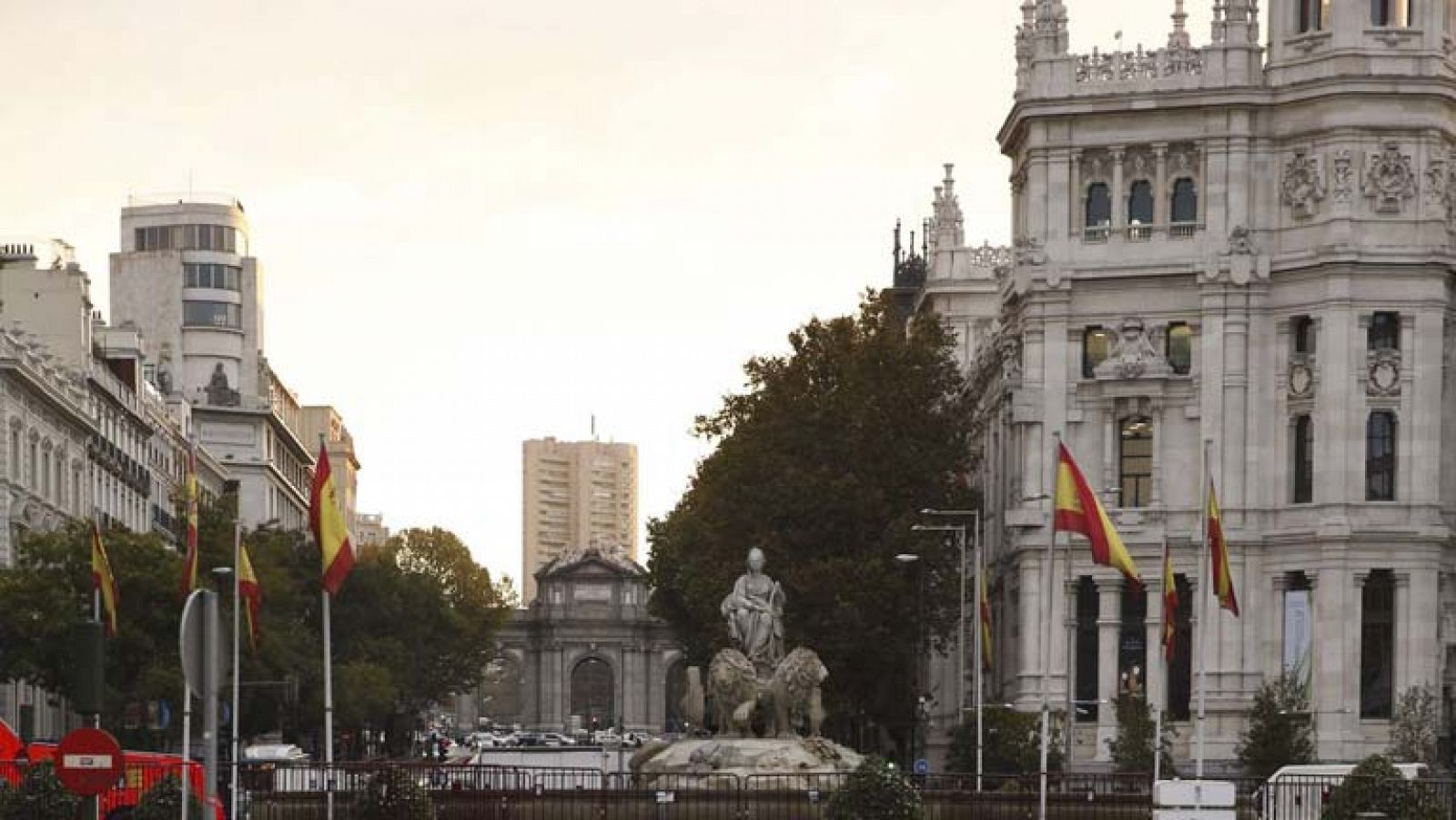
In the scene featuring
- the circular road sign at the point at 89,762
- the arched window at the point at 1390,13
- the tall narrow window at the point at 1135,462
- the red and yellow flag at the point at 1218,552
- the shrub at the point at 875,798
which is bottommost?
the shrub at the point at 875,798

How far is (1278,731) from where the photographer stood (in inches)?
3615

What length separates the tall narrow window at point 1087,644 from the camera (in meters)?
101

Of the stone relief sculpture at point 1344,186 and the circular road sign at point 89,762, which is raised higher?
the stone relief sculpture at point 1344,186

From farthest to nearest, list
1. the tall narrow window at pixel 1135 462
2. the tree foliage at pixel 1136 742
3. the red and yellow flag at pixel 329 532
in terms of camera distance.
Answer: the tall narrow window at pixel 1135 462 → the tree foliage at pixel 1136 742 → the red and yellow flag at pixel 329 532

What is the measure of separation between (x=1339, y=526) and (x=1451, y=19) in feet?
49.8

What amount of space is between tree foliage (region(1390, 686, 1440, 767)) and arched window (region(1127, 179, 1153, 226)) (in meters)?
15.9

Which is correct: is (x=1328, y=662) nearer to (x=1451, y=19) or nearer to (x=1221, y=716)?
(x=1221, y=716)

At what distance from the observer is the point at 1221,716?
98000 mm

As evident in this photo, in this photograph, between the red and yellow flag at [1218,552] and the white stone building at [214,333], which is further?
the white stone building at [214,333]

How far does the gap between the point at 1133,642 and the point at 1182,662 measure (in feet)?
5.32

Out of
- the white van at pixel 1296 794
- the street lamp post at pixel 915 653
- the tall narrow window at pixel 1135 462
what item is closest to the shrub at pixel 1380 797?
the white van at pixel 1296 794

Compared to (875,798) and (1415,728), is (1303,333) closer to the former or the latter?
(1415,728)

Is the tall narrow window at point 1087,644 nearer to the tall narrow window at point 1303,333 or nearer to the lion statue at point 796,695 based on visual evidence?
the tall narrow window at point 1303,333

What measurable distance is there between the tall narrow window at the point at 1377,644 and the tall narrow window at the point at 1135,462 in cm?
711
